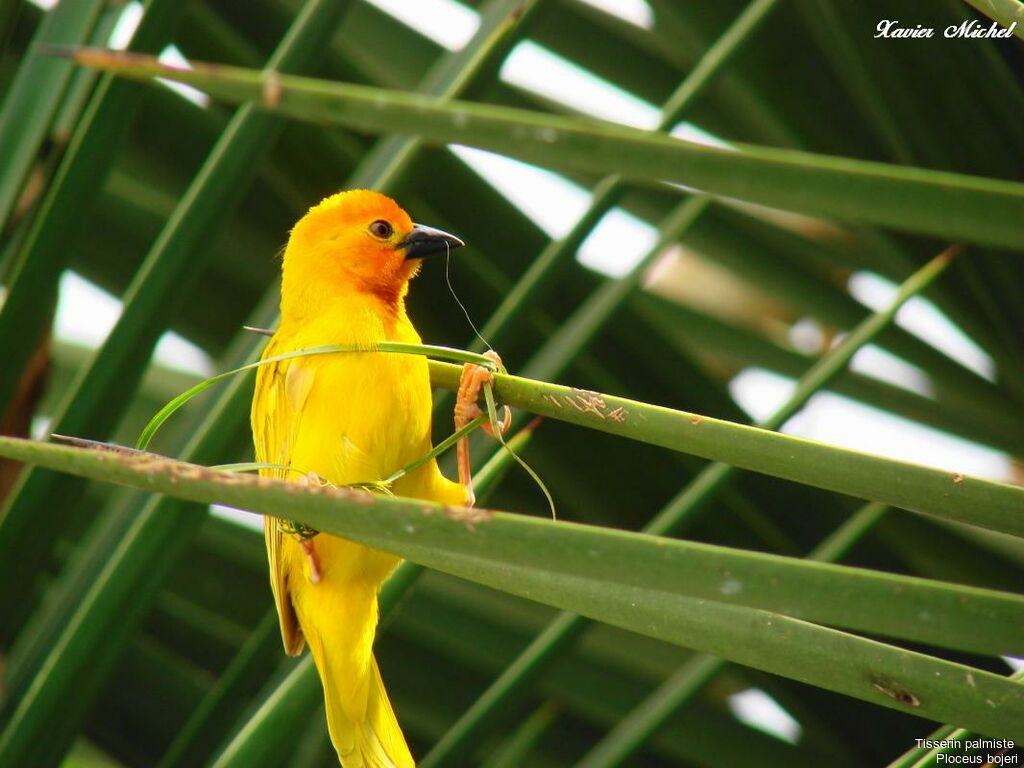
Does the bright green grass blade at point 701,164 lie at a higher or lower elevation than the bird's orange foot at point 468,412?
lower

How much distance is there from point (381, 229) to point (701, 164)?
1987 mm

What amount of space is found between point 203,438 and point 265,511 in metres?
0.88

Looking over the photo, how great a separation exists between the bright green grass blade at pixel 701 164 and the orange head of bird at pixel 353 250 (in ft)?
5.82

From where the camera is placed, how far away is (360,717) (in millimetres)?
2156

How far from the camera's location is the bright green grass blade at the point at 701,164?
60 cm

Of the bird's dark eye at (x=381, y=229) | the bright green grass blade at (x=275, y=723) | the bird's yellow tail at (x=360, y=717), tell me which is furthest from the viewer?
the bird's dark eye at (x=381, y=229)

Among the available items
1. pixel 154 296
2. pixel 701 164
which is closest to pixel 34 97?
pixel 154 296

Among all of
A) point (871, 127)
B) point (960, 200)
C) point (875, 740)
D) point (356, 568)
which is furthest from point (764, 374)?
point (960, 200)

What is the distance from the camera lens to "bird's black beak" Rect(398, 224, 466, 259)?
2283 millimetres

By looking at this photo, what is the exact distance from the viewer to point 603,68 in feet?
8.38

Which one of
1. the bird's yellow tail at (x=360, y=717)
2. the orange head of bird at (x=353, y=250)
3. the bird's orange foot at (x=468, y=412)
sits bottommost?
the bird's yellow tail at (x=360, y=717)

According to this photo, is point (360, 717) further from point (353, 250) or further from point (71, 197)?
point (71, 197)
